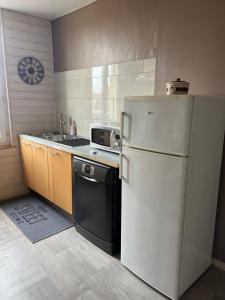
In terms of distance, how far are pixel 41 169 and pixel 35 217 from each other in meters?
0.60

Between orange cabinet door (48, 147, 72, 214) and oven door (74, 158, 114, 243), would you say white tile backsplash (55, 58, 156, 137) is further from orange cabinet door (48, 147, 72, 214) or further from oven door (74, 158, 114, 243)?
oven door (74, 158, 114, 243)

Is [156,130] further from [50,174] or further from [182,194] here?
[50,174]

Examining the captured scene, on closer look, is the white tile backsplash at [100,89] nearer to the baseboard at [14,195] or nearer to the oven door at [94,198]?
the oven door at [94,198]

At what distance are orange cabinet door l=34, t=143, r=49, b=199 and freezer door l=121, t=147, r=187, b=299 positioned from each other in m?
1.39

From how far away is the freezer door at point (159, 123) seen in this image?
4.58 feet

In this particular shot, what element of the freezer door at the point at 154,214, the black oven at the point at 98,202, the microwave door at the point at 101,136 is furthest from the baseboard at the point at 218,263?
the microwave door at the point at 101,136

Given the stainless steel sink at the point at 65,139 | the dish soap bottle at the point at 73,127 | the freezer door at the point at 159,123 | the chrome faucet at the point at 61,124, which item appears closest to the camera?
the freezer door at the point at 159,123

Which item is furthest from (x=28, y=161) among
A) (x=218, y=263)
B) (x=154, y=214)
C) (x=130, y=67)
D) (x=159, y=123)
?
(x=218, y=263)

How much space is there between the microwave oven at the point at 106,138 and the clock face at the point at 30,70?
1505 millimetres

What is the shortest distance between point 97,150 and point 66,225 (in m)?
1.01

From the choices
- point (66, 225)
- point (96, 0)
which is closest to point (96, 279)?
point (66, 225)

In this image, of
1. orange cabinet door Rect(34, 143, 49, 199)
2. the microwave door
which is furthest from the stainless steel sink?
the microwave door

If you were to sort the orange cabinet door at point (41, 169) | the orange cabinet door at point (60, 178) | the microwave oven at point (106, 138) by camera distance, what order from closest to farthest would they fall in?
the microwave oven at point (106, 138)
the orange cabinet door at point (60, 178)
the orange cabinet door at point (41, 169)

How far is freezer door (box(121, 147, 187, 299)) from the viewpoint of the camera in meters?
1.51
